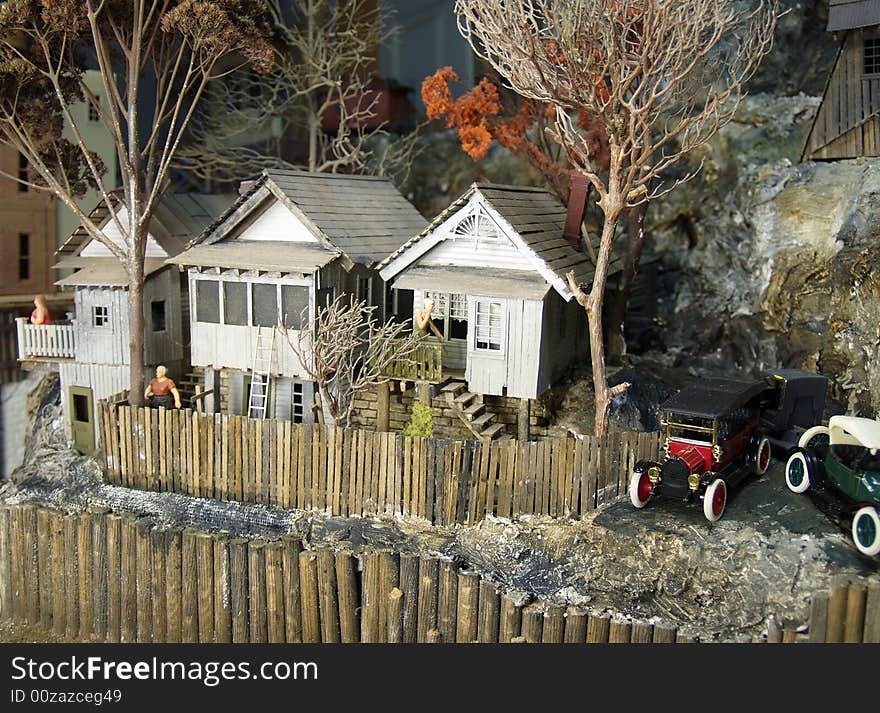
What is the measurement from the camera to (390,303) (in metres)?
24.0

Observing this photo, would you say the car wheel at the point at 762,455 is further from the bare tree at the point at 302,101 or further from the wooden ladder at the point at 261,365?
the bare tree at the point at 302,101

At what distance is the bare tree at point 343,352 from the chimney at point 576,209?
470 cm

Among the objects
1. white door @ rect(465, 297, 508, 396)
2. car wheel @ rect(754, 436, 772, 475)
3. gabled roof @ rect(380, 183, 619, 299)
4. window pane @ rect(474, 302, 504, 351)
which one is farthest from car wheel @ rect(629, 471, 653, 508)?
window pane @ rect(474, 302, 504, 351)

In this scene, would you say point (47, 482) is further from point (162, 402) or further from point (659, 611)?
point (659, 611)

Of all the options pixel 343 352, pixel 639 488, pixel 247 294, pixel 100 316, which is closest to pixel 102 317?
pixel 100 316

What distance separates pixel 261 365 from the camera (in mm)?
20562

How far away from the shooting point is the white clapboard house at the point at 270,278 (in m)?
20.1

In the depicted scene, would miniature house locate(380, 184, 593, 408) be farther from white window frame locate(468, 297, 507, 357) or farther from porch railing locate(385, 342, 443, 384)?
porch railing locate(385, 342, 443, 384)

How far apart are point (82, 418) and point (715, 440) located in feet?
52.9

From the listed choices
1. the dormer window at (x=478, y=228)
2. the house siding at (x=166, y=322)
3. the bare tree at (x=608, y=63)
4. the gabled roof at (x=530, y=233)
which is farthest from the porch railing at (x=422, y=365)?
the house siding at (x=166, y=322)

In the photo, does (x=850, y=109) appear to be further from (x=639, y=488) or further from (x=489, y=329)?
(x=639, y=488)

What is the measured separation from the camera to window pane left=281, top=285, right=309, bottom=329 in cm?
2011
